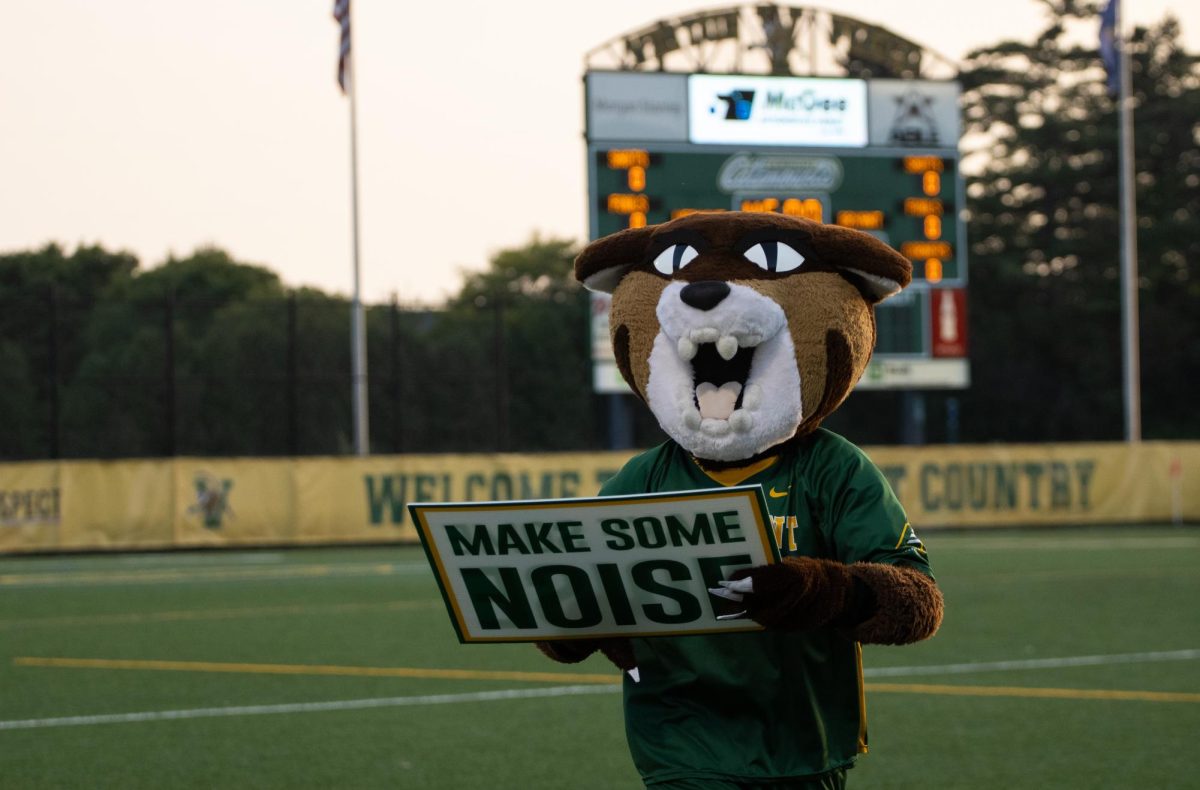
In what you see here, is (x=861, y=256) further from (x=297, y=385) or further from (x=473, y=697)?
(x=297, y=385)

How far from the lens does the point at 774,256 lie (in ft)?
12.3

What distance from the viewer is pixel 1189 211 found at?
46.7 metres

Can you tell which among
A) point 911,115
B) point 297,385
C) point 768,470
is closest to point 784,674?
point 768,470

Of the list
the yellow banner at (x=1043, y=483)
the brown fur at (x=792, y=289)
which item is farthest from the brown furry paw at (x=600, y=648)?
the yellow banner at (x=1043, y=483)

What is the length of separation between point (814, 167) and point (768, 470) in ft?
61.7

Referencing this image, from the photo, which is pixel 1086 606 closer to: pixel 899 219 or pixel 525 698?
pixel 525 698

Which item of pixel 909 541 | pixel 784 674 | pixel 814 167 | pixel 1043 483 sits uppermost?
pixel 814 167

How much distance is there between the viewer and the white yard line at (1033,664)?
9.80 metres

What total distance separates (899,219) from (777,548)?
19806 mm

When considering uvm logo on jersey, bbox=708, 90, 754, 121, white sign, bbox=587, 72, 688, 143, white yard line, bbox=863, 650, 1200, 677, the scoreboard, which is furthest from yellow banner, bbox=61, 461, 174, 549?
white yard line, bbox=863, 650, 1200, 677

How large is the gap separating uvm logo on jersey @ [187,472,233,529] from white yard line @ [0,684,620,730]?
44.0 feet

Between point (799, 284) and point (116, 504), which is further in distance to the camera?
point (116, 504)

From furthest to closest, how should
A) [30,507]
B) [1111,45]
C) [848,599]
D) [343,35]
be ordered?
[1111,45] < [343,35] < [30,507] < [848,599]

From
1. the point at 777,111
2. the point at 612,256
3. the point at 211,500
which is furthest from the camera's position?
the point at 777,111
